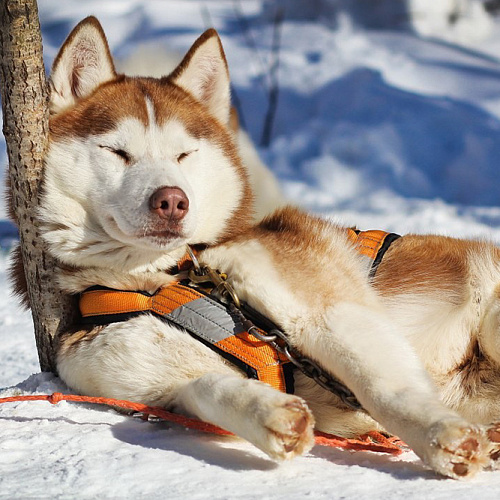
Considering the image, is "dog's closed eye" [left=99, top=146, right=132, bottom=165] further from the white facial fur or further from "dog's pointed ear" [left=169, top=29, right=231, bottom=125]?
"dog's pointed ear" [left=169, top=29, right=231, bottom=125]

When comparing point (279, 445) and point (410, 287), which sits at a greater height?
point (410, 287)

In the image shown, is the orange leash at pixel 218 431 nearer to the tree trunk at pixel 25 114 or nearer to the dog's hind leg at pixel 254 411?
the dog's hind leg at pixel 254 411

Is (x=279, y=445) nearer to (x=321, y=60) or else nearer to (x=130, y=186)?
(x=130, y=186)

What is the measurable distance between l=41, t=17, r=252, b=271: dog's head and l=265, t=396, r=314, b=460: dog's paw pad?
25.8 inches

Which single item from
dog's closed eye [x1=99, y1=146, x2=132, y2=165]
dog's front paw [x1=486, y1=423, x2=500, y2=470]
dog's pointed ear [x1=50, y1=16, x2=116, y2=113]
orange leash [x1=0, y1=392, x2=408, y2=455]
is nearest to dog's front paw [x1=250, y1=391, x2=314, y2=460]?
orange leash [x1=0, y1=392, x2=408, y2=455]

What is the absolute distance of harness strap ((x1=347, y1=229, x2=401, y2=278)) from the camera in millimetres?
2562

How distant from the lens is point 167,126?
7.93 feet

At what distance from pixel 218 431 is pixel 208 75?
1246mm

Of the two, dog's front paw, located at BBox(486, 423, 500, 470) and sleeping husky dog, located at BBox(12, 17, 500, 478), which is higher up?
sleeping husky dog, located at BBox(12, 17, 500, 478)

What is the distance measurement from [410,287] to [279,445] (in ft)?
2.96

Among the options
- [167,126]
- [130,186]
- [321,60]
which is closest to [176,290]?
[130,186]

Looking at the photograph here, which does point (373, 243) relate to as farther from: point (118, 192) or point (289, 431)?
point (289, 431)

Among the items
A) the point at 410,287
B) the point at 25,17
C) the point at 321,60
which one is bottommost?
the point at 410,287

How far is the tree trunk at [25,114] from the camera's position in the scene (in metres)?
2.38
